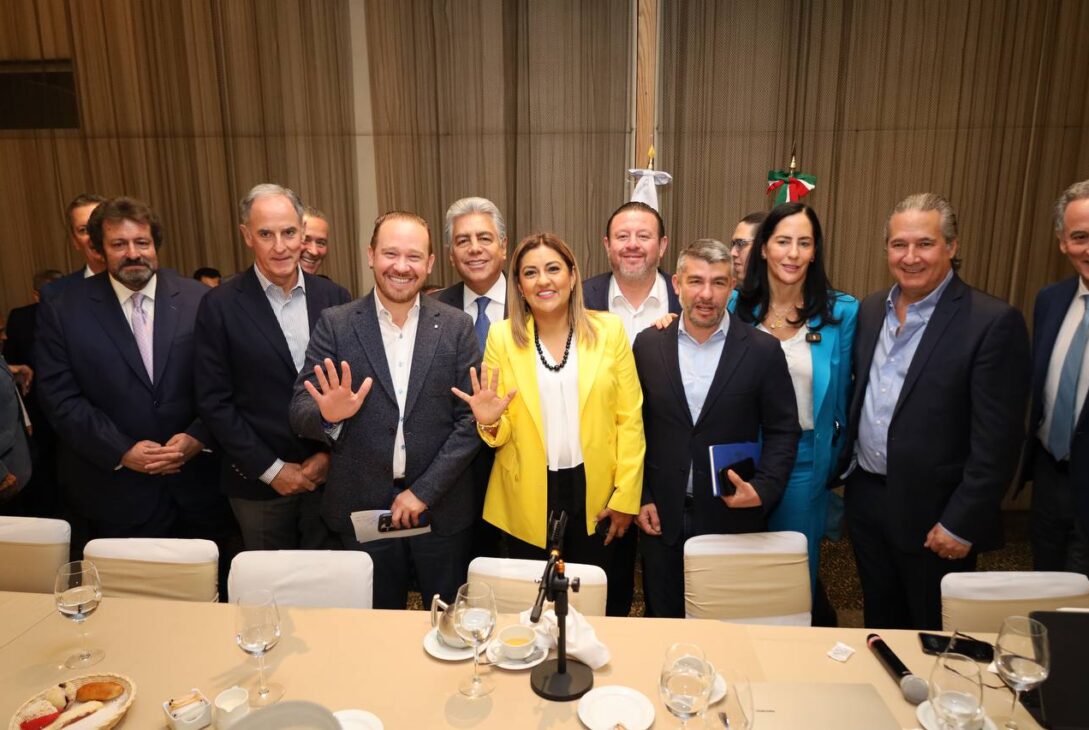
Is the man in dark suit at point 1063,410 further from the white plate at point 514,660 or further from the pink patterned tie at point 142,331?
the pink patterned tie at point 142,331

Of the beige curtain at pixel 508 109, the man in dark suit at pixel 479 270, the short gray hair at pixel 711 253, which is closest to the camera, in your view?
the short gray hair at pixel 711 253

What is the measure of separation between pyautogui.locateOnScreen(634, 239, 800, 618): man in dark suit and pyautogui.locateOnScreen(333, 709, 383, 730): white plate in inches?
54.3

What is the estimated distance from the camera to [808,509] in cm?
272

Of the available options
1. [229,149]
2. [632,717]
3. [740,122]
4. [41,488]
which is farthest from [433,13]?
[632,717]

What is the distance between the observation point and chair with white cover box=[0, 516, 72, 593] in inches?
89.6

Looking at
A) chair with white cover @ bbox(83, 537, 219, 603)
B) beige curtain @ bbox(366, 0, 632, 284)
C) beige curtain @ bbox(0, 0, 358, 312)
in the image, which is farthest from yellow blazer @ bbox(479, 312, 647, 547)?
beige curtain @ bbox(0, 0, 358, 312)

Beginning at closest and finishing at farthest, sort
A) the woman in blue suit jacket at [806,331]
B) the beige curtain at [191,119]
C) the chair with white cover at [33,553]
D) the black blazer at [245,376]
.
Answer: the chair with white cover at [33,553]
the woman in blue suit jacket at [806,331]
the black blazer at [245,376]
the beige curtain at [191,119]

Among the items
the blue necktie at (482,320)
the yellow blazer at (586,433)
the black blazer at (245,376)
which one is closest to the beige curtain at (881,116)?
the blue necktie at (482,320)

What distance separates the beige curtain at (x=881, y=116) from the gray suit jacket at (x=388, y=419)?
8.70ft

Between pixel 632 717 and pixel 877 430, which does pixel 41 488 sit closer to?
pixel 632 717

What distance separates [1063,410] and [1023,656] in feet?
5.06

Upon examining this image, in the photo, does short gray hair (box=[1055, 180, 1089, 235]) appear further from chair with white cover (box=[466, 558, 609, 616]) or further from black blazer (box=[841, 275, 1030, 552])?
chair with white cover (box=[466, 558, 609, 616])

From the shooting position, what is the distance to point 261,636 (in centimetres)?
156

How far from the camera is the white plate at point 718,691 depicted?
1519 millimetres
